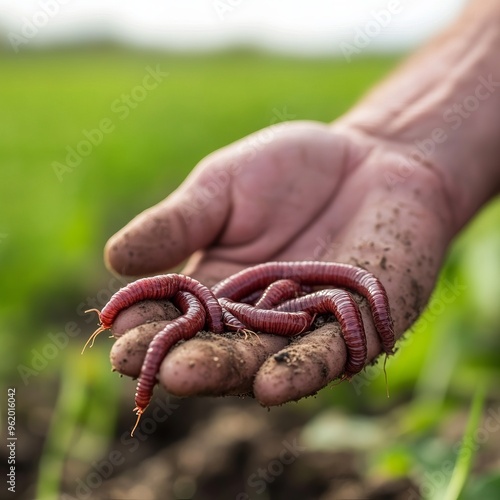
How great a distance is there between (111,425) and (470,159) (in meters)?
4.37

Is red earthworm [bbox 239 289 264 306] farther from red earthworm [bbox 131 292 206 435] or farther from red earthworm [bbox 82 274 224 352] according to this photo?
red earthworm [bbox 131 292 206 435]

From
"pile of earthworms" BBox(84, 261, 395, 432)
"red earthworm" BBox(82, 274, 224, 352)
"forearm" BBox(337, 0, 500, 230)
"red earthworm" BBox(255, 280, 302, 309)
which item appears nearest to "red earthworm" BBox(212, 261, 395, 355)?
"pile of earthworms" BBox(84, 261, 395, 432)

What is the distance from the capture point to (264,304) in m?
5.68

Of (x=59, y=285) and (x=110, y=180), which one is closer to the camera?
(x=59, y=285)

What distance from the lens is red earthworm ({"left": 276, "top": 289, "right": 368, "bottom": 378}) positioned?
4777 millimetres

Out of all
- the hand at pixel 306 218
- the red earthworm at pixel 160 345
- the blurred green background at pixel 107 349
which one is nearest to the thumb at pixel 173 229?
the hand at pixel 306 218

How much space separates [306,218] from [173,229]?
1.36 meters

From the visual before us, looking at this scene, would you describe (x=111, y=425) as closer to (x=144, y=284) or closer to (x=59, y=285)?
(x=144, y=284)

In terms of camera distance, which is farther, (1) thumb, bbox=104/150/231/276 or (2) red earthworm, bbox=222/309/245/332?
(1) thumb, bbox=104/150/231/276

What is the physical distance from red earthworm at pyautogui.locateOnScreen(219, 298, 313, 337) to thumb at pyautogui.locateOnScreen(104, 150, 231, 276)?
1.05m

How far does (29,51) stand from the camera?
315 feet

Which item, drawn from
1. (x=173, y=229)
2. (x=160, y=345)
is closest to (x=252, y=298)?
(x=173, y=229)

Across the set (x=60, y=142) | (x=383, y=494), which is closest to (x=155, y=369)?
(x=383, y=494)

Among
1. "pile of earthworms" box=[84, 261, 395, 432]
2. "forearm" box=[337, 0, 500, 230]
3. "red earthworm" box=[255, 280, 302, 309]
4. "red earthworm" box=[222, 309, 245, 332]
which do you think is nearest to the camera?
"pile of earthworms" box=[84, 261, 395, 432]
